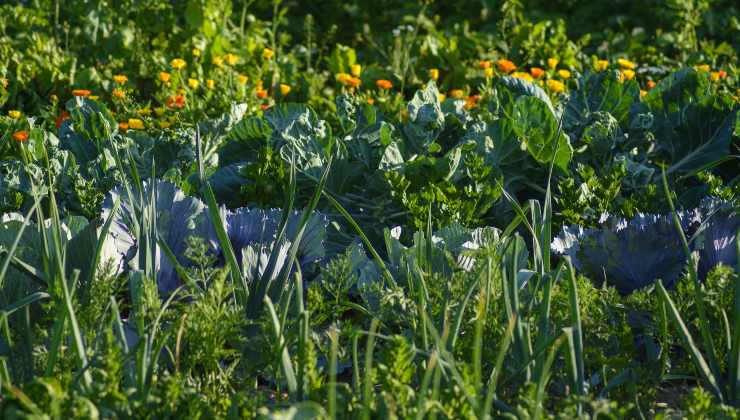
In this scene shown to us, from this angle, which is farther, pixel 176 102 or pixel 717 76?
pixel 717 76

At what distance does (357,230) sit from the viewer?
2320 mm

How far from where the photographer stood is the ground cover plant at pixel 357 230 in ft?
6.06

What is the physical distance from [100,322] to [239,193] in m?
1.10

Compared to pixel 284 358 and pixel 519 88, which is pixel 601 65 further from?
pixel 284 358

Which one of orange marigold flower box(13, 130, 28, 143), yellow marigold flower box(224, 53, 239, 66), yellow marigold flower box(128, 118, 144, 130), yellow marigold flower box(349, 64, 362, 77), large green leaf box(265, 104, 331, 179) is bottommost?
yellow marigold flower box(349, 64, 362, 77)

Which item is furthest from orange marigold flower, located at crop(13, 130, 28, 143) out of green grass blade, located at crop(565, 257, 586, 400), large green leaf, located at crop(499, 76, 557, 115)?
green grass blade, located at crop(565, 257, 586, 400)

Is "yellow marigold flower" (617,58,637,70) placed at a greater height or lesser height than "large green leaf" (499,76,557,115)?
lesser

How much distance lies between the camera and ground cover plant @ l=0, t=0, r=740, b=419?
185cm

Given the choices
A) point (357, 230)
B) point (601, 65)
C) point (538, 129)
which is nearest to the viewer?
point (357, 230)

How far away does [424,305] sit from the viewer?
2.03 m

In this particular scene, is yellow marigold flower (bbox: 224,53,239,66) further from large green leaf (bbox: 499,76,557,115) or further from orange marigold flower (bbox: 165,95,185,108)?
large green leaf (bbox: 499,76,557,115)

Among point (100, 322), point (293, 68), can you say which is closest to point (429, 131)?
point (100, 322)

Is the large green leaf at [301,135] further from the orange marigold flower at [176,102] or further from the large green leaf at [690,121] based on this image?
the large green leaf at [690,121]

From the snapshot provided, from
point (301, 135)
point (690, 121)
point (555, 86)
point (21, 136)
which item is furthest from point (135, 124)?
point (690, 121)
